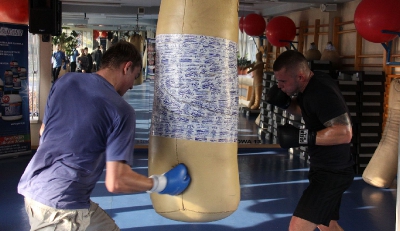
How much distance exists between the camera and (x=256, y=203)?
4.99m

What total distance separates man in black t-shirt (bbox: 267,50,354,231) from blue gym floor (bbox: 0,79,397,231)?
1.39m

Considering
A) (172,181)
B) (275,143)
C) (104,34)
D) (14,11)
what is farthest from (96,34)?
(172,181)

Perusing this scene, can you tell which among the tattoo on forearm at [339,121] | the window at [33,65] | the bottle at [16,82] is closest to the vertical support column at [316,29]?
the window at [33,65]

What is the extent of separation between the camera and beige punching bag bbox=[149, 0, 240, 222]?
6.81ft

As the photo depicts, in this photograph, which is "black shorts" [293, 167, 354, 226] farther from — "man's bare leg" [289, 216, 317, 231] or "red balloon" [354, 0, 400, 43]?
"red balloon" [354, 0, 400, 43]

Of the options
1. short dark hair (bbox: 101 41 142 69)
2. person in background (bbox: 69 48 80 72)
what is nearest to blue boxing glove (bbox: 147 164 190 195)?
short dark hair (bbox: 101 41 142 69)

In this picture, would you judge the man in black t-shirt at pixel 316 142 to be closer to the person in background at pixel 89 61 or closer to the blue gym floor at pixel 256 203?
the blue gym floor at pixel 256 203

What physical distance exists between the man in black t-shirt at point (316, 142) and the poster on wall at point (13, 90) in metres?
4.81

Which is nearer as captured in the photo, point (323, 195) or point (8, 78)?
point (323, 195)

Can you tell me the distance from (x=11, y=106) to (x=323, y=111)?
16.9 feet

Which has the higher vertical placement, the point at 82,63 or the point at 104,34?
the point at 104,34

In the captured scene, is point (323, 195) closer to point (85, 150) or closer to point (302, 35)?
point (85, 150)

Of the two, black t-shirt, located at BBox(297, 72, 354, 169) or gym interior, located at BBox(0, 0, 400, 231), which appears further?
gym interior, located at BBox(0, 0, 400, 231)

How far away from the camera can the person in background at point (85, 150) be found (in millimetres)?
1913
